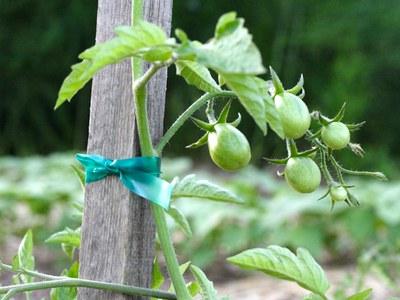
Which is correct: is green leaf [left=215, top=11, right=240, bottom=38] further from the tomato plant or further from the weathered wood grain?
the weathered wood grain

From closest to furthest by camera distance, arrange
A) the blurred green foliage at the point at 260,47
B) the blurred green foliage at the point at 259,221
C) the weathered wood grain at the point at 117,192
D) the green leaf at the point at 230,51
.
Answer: the green leaf at the point at 230,51 → the weathered wood grain at the point at 117,192 → the blurred green foliage at the point at 259,221 → the blurred green foliage at the point at 260,47

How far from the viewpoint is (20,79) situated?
24.8 feet

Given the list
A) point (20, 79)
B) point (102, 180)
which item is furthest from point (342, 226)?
point (20, 79)

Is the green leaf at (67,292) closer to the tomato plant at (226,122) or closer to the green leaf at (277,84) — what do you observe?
the tomato plant at (226,122)

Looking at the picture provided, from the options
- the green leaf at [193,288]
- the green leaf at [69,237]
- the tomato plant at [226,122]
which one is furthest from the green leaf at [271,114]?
the green leaf at [69,237]

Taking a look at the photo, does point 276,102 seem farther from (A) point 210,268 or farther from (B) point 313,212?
(A) point 210,268

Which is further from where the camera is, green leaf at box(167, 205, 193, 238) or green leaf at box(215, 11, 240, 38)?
green leaf at box(167, 205, 193, 238)

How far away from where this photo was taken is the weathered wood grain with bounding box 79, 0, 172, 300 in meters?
1.11

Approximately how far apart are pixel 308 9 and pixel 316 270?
6302 mm

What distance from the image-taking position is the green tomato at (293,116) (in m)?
0.90

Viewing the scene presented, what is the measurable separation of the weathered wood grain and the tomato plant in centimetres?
3

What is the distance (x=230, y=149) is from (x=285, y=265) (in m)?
0.15

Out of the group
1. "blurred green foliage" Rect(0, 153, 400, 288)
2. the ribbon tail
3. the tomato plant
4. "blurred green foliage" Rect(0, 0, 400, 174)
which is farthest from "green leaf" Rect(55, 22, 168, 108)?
"blurred green foliage" Rect(0, 0, 400, 174)

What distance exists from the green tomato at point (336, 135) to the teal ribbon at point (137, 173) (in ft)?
0.61
